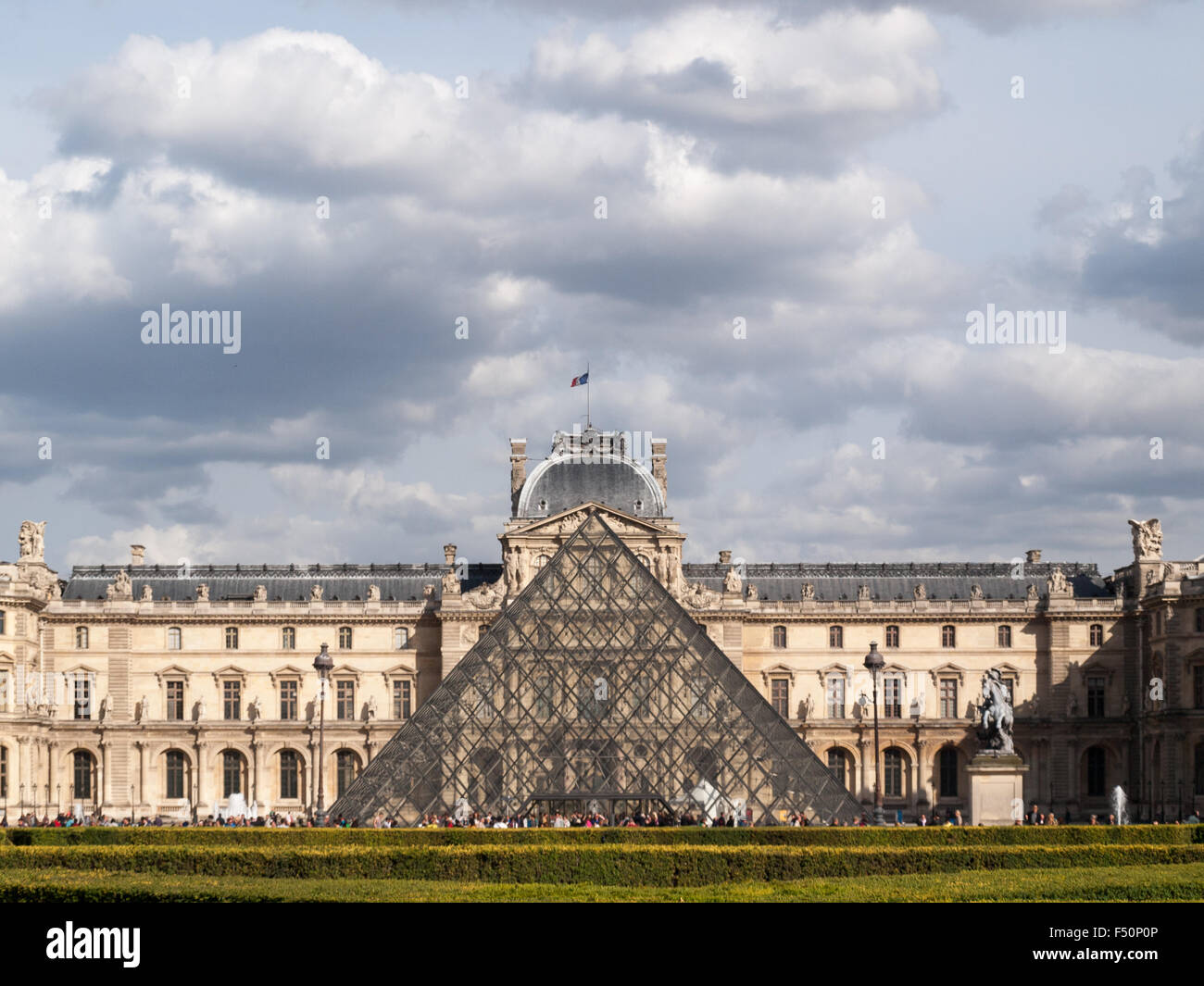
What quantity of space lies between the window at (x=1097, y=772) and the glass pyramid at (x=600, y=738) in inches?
1195

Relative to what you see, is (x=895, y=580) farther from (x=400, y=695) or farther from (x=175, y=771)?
(x=175, y=771)

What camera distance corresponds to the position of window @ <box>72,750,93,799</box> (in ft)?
229

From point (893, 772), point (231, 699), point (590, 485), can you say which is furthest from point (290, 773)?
point (893, 772)

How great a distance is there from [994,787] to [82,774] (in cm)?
4331

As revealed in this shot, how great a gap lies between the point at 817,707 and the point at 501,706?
29.8 m

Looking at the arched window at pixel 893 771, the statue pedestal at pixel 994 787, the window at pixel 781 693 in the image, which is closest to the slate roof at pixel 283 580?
the window at pixel 781 693

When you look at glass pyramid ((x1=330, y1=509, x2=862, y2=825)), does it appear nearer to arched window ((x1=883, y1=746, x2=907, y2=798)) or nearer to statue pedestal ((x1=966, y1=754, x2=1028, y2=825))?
statue pedestal ((x1=966, y1=754, x2=1028, y2=825))

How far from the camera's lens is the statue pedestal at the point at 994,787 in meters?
37.8

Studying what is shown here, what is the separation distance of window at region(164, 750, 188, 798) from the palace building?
9 centimetres

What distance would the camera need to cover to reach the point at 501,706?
143 ft

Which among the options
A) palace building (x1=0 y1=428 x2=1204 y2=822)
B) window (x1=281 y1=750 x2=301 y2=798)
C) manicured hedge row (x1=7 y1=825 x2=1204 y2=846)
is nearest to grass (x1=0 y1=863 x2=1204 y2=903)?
manicured hedge row (x1=7 y1=825 x2=1204 y2=846)

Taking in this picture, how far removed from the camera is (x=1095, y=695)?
7056 centimetres

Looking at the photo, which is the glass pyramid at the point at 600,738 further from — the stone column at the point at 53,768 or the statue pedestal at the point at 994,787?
the stone column at the point at 53,768
